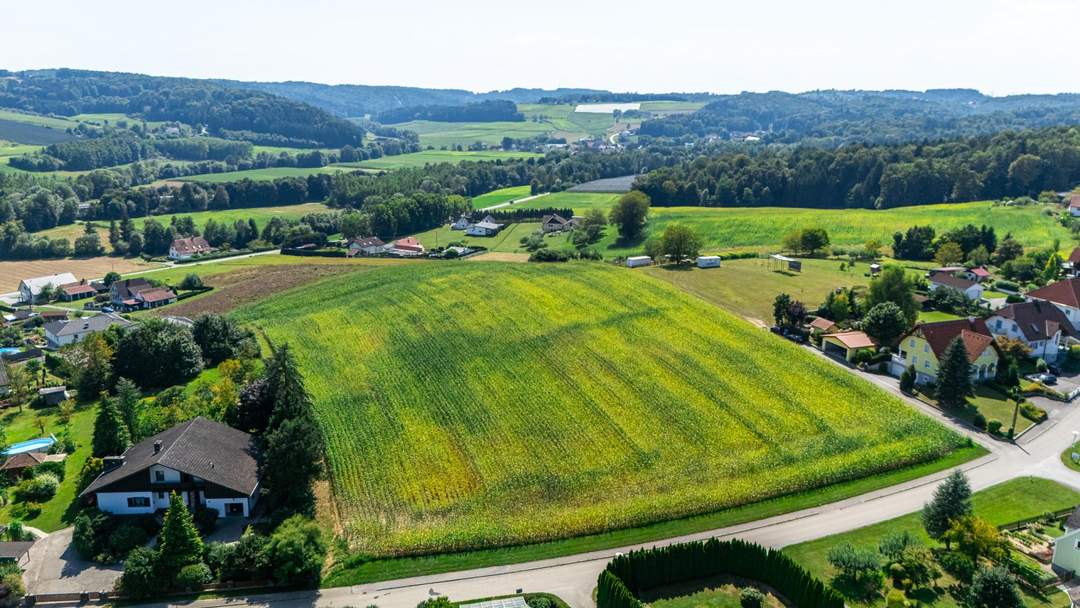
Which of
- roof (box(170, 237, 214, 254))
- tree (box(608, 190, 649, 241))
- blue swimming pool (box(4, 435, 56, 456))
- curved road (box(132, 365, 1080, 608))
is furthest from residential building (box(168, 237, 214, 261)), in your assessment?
curved road (box(132, 365, 1080, 608))

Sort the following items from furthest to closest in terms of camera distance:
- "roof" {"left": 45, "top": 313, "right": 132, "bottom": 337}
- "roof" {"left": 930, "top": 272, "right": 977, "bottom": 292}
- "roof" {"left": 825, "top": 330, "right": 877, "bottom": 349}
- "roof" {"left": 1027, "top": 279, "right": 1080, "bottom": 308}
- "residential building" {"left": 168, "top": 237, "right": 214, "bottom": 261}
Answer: "residential building" {"left": 168, "top": 237, "right": 214, "bottom": 261}
"roof" {"left": 930, "top": 272, "right": 977, "bottom": 292}
"roof" {"left": 45, "top": 313, "right": 132, "bottom": 337}
"roof" {"left": 1027, "top": 279, "right": 1080, "bottom": 308}
"roof" {"left": 825, "top": 330, "right": 877, "bottom": 349}

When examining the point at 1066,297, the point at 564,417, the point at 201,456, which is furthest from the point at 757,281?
the point at 201,456

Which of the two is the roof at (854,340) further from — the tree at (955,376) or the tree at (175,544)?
the tree at (175,544)

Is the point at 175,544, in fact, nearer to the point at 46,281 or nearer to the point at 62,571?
the point at 62,571

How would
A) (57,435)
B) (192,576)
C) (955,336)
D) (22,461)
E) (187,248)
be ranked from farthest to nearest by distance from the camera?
1. (187,248)
2. (955,336)
3. (57,435)
4. (22,461)
5. (192,576)

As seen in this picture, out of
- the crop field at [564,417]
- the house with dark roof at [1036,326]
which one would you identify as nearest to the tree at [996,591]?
the crop field at [564,417]

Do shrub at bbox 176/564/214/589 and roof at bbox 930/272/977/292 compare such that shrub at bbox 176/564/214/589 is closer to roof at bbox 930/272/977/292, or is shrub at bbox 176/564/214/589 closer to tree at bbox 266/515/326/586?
tree at bbox 266/515/326/586
